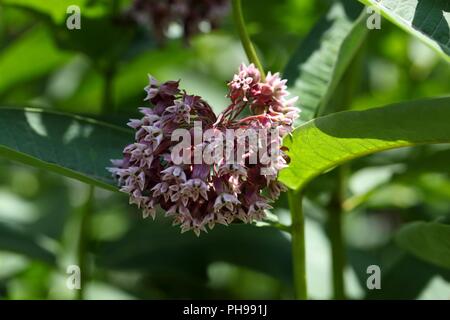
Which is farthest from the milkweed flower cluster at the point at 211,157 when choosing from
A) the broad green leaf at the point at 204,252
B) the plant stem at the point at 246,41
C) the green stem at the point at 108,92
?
the green stem at the point at 108,92

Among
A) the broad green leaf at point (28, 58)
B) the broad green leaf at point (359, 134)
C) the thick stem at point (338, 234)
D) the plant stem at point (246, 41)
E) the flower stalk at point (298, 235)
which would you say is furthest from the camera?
the broad green leaf at point (28, 58)

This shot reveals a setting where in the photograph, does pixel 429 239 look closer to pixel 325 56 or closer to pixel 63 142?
pixel 325 56

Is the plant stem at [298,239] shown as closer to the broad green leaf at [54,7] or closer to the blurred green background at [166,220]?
the blurred green background at [166,220]

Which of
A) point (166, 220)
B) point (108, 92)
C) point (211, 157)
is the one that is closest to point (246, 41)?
point (211, 157)

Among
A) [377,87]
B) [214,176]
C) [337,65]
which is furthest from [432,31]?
[377,87]

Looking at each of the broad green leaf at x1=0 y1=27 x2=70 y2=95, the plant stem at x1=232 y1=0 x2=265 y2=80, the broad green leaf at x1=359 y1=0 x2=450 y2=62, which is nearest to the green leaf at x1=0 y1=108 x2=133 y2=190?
the plant stem at x1=232 y1=0 x2=265 y2=80

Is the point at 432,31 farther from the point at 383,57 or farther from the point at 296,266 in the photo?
the point at 383,57
